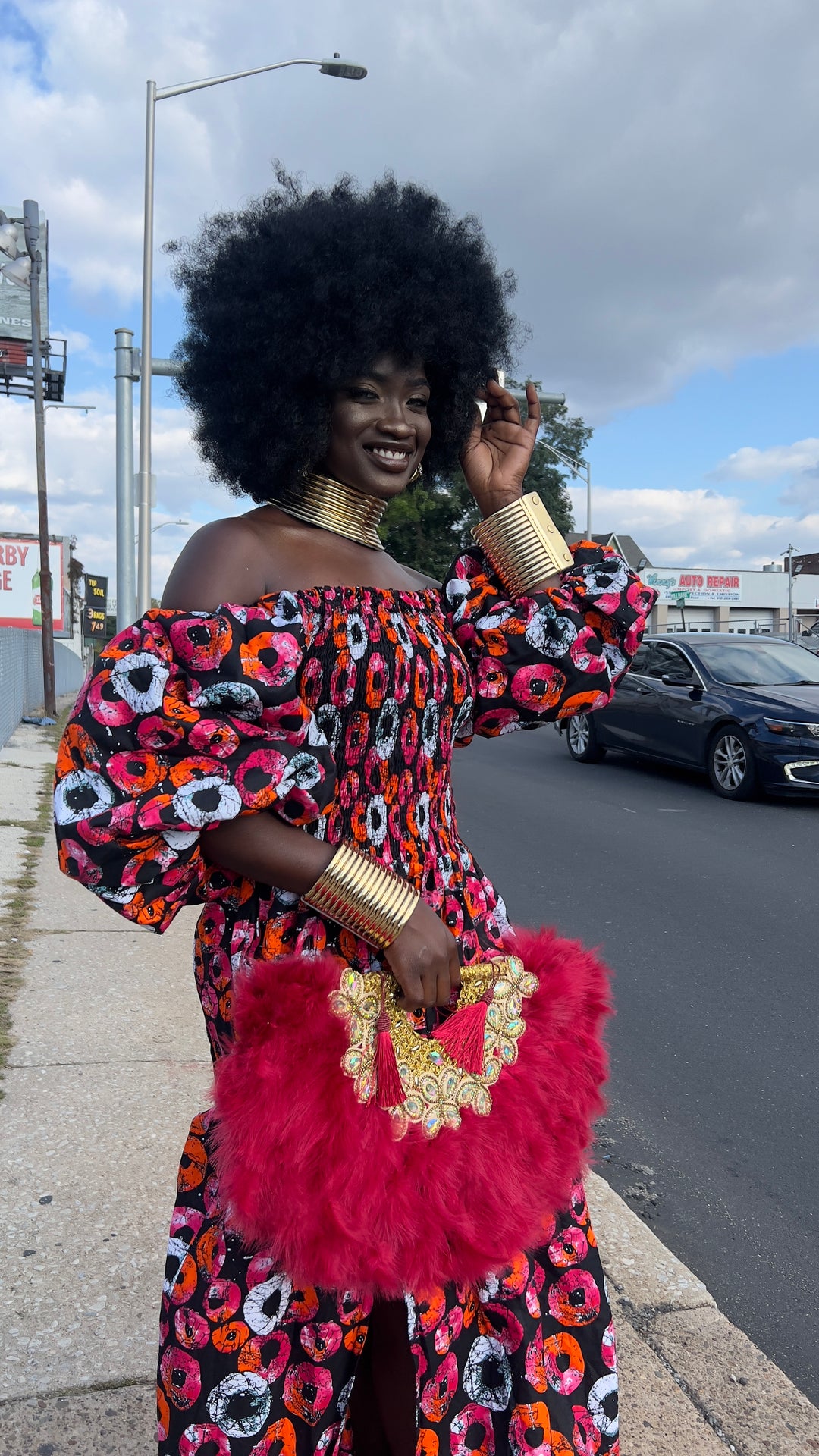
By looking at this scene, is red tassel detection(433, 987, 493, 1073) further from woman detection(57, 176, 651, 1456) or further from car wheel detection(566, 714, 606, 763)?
car wheel detection(566, 714, 606, 763)

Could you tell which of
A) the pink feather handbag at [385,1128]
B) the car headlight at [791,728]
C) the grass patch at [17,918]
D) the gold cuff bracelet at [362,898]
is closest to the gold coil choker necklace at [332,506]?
the gold cuff bracelet at [362,898]

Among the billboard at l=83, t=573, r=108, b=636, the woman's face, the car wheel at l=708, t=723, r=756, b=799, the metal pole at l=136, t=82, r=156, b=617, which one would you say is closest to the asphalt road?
the car wheel at l=708, t=723, r=756, b=799

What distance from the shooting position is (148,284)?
39.7ft

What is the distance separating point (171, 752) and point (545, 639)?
2.37ft

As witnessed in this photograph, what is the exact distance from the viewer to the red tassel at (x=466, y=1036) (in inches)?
57.8

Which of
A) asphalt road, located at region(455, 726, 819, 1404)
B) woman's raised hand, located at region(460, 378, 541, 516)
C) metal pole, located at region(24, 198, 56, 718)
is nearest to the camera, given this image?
woman's raised hand, located at region(460, 378, 541, 516)

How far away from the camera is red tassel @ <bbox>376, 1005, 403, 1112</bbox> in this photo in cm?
138

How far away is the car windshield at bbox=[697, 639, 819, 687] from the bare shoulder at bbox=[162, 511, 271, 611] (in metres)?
9.24

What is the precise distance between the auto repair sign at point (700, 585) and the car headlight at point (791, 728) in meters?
47.6

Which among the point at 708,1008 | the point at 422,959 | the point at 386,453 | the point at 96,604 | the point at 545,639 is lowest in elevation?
the point at 708,1008

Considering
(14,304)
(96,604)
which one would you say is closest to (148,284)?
(14,304)

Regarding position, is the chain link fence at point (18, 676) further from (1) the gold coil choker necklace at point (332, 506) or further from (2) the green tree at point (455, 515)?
(1) the gold coil choker necklace at point (332, 506)

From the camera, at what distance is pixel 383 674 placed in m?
1.53

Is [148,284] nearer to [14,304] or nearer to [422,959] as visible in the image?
[422,959]
